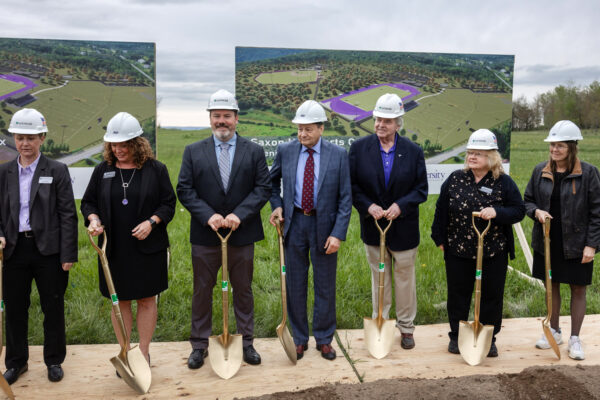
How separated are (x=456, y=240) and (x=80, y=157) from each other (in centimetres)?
371

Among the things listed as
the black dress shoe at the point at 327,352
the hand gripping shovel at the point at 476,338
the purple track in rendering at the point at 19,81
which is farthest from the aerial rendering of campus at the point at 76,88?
the hand gripping shovel at the point at 476,338

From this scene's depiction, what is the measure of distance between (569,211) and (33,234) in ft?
13.7

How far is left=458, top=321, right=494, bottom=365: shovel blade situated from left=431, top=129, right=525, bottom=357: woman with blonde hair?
0.15 metres

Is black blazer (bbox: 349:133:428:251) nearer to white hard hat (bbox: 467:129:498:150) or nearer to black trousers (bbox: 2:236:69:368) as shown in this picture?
white hard hat (bbox: 467:129:498:150)

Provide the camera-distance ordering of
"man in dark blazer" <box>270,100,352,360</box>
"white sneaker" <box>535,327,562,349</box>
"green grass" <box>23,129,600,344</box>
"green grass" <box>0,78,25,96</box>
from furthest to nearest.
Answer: "green grass" <box>0,78,25,96</box>, "green grass" <box>23,129,600,344</box>, "white sneaker" <box>535,327,562,349</box>, "man in dark blazer" <box>270,100,352,360</box>

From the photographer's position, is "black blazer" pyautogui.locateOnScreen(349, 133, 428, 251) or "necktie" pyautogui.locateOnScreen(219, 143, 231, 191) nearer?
"necktie" pyautogui.locateOnScreen(219, 143, 231, 191)

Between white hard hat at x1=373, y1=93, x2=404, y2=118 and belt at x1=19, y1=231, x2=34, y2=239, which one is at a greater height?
white hard hat at x1=373, y1=93, x2=404, y2=118

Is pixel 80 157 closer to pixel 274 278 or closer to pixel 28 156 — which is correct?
pixel 28 156

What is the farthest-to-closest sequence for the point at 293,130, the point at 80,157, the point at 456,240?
the point at 293,130, the point at 80,157, the point at 456,240

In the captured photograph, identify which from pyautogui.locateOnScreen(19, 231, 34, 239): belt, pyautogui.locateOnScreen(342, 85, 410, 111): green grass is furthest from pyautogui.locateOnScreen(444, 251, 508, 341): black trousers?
pyautogui.locateOnScreen(19, 231, 34, 239): belt

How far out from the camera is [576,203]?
177 inches

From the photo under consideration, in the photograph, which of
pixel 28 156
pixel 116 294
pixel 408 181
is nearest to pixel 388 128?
pixel 408 181

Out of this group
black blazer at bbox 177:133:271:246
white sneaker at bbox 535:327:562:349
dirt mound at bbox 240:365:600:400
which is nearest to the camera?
dirt mound at bbox 240:365:600:400

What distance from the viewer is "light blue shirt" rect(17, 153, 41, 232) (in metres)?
3.95
